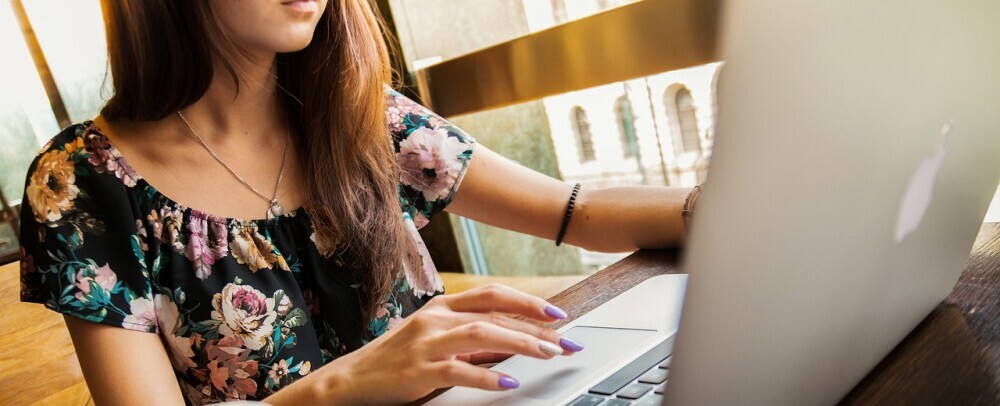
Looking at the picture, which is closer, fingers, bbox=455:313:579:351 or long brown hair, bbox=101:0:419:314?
fingers, bbox=455:313:579:351

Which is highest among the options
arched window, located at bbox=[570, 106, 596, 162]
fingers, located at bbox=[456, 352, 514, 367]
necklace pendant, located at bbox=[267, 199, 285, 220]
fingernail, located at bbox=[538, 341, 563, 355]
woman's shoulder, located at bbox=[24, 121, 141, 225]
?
woman's shoulder, located at bbox=[24, 121, 141, 225]

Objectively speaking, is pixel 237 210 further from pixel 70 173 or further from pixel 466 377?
pixel 466 377

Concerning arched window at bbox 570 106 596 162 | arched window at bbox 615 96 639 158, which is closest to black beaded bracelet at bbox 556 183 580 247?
arched window at bbox 615 96 639 158

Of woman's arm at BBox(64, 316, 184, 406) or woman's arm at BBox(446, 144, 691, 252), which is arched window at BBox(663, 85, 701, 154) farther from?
woman's arm at BBox(64, 316, 184, 406)

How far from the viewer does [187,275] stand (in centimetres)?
84

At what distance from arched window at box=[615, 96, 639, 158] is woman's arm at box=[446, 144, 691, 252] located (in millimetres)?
1956

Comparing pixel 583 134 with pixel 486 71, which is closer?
pixel 486 71

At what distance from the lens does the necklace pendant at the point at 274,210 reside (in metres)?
0.90

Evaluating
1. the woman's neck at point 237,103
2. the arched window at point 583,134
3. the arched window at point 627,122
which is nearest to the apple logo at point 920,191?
the woman's neck at point 237,103

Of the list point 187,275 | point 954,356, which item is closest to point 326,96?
point 187,275

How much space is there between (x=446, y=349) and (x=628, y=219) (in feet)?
1.32

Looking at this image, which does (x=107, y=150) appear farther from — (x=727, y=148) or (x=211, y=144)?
(x=727, y=148)

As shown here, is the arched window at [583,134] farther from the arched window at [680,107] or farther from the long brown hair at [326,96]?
the long brown hair at [326,96]

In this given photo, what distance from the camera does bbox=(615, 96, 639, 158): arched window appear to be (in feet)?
10.3
